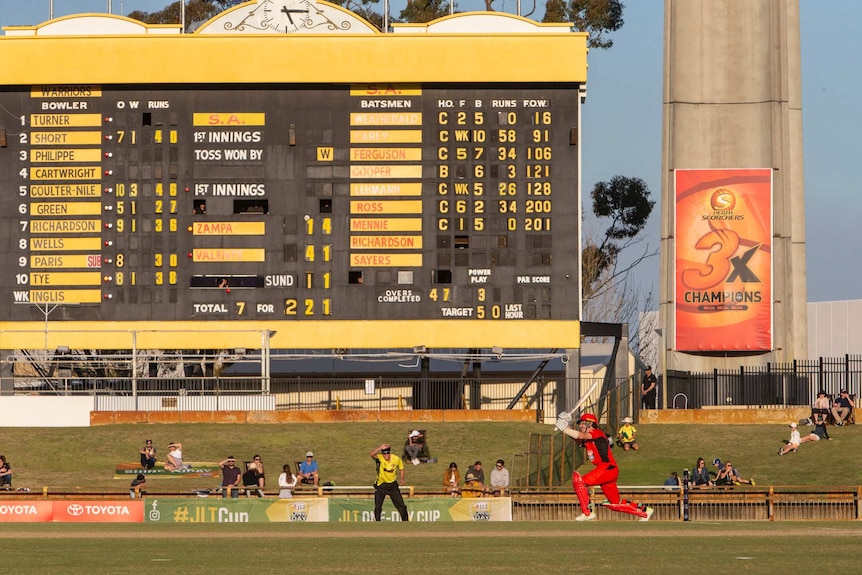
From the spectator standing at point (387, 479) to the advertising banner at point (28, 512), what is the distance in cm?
679

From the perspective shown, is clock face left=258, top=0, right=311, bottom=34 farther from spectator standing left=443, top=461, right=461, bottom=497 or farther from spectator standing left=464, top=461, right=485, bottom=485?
spectator standing left=443, top=461, right=461, bottom=497

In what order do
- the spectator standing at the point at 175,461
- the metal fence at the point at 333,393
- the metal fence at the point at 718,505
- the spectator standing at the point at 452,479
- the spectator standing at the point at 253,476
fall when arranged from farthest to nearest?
the metal fence at the point at 333,393
the spectator standing at the point at 175,461
the spectator standing at the point at 253,476
the spectator standing at the point at 452,479
the metal fence at the point at 718,505

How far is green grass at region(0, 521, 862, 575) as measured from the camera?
16.2m

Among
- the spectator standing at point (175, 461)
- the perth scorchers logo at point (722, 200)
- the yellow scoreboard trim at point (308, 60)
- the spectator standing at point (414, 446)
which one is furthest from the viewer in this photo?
the perth scorchers logo at point (722, 200)

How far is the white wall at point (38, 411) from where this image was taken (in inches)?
1650

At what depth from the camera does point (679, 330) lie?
4684 centimetres

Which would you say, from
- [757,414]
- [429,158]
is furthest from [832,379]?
[429,158]

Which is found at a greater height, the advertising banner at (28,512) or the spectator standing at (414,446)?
the spectator standing at (414,446)

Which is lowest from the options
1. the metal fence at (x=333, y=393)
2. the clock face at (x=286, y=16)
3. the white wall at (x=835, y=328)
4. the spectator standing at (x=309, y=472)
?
the spectator standing at (x=309, y=472)

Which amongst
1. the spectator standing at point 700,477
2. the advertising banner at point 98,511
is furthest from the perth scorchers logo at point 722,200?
the advertising banner at point 98,511

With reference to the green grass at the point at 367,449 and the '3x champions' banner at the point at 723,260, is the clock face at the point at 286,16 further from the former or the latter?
the '3x champions' banner at the point at 723,260

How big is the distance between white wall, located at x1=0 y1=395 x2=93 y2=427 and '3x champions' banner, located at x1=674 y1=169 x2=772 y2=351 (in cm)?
1842

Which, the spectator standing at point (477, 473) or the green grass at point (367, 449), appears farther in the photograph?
the green grass at point (367, 449)

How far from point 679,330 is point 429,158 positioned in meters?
11.6
